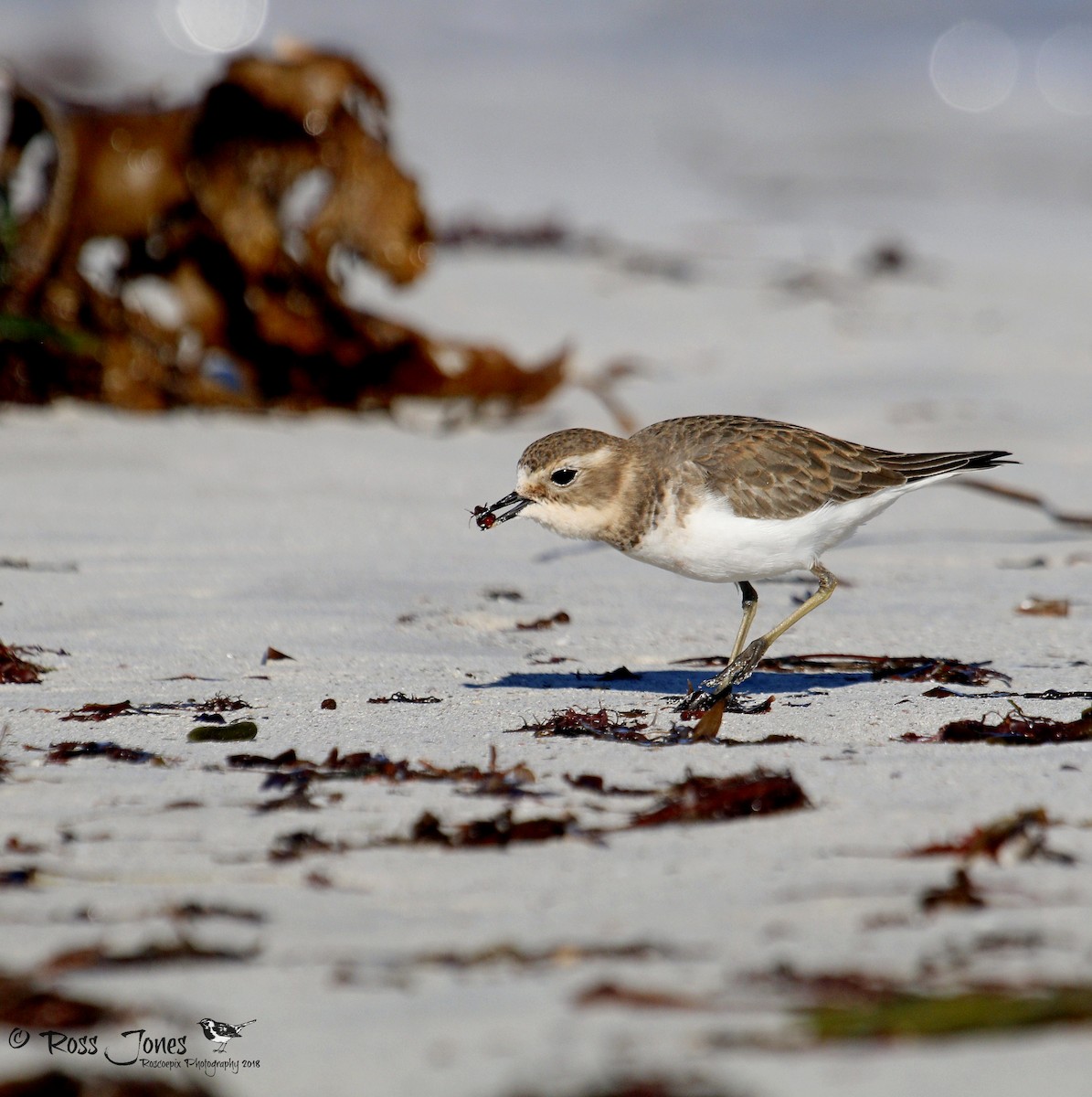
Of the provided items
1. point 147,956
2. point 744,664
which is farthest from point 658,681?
point 147,956

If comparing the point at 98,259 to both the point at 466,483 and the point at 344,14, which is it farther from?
the point at 344,14

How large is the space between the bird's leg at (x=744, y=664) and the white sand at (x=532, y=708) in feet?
0.44

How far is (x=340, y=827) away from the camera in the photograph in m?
3.04

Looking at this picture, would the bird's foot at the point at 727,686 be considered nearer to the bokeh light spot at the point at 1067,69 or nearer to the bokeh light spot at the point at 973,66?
the bokeh light spot at the point at 973,66

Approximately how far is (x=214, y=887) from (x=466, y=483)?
14.9 feet

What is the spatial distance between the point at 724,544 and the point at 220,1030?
2504mm

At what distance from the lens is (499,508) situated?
15.3 ft

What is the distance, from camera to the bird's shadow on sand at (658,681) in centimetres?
439

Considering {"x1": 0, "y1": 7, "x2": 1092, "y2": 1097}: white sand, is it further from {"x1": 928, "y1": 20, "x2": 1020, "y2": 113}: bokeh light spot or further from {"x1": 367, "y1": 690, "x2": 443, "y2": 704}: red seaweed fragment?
{"x1": 928, "y1": 20, "x2": 1020, "y2": 113}: bokeh light spot

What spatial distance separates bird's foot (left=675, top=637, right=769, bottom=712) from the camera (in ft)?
13.2

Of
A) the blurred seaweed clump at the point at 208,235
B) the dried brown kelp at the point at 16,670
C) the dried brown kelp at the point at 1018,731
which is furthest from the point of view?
the blurred seaweed clump at the point at 208,235

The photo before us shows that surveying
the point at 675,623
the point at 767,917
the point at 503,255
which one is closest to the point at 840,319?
the point at 503,255

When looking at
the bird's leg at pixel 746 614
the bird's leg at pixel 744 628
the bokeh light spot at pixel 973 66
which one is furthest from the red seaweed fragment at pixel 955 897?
the bokeh light spot at pixel 973 66

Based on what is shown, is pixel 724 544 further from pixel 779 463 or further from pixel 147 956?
pixel 147 956
